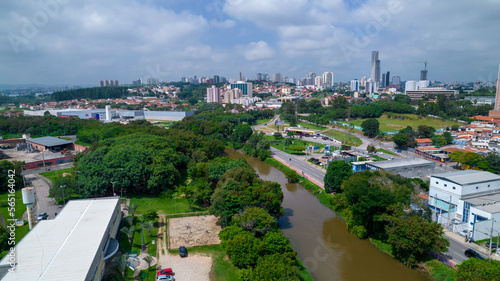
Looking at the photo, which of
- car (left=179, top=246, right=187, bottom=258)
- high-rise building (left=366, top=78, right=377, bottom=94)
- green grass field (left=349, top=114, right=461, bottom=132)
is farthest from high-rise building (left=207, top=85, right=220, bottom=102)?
car (left=179, top=246, right=187, bottom=258)

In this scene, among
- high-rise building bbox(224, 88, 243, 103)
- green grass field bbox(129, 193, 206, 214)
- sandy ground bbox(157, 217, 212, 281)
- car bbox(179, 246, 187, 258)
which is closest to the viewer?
sandy ground bbox(157, 217, 212, 281)

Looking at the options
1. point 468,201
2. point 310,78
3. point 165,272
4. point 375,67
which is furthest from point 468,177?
point 310,78

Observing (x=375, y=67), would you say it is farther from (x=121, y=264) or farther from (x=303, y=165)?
(x=121, y=264)

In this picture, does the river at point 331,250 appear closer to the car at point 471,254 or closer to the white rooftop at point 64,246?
the car at point 471,254

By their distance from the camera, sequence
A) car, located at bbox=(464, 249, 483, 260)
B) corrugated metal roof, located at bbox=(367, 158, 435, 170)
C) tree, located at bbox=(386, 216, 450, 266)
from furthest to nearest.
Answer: corrugated metal roof, located at bbox=(367, 158, 435, 170)
car, located at bbox=(464, 249, 483, 260)
tree, located at bbox=(386, 216, 450, 266)

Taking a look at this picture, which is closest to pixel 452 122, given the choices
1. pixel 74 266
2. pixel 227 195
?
pixel 227 195

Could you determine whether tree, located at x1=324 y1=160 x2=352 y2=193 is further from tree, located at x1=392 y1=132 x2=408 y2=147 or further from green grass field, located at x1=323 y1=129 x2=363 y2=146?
green grass field, located at x1=323 y1=129 x2=363 y2=146
